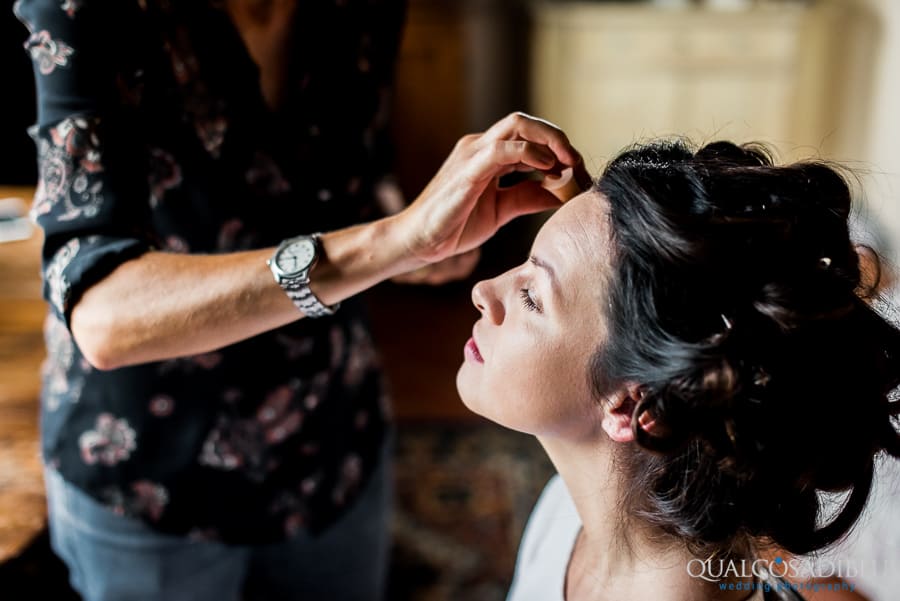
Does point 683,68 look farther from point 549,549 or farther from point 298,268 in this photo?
point 298,268

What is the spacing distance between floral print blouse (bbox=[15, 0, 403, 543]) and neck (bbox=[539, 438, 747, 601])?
382 millimetres

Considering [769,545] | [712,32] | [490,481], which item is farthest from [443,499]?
[712,32]

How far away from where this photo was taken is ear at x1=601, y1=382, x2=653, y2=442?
32.0 inches

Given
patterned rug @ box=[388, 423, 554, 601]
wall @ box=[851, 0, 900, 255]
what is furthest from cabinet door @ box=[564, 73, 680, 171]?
patterned rug @ box=[388, 423, 554, 601]

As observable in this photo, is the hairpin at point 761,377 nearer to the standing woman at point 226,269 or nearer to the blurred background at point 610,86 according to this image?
the standing woman at point 226,269

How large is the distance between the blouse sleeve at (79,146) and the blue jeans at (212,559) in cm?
34

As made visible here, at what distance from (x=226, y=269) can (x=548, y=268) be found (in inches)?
12.5

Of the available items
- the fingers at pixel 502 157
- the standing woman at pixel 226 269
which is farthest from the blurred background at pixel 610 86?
the fingers at pixel 502 157

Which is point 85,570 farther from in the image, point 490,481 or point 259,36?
point 490,481

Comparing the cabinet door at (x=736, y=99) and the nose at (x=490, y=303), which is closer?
the nose at (x=490, y=303)

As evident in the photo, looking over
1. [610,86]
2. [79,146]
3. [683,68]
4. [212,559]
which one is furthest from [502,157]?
[683,68]

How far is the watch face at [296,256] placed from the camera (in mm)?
802

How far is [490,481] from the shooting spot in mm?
2541

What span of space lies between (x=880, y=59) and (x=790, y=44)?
15.3 inches
